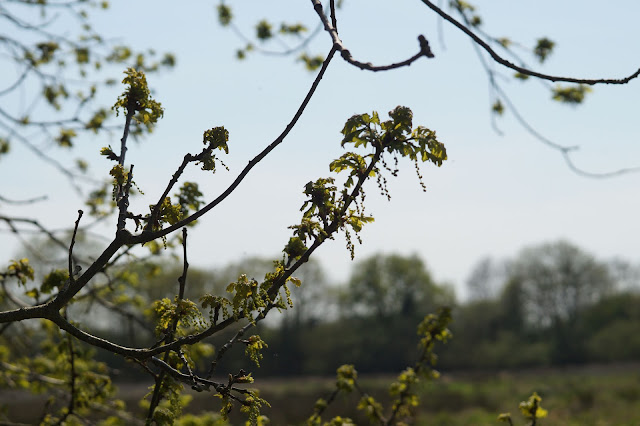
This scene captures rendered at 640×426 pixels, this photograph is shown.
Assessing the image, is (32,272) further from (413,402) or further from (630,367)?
(630,367)

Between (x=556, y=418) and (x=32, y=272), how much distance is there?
50.4 feet

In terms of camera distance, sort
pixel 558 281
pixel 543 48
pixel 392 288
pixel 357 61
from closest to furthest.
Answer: pixel 357 61, pixel 543 48, pixel 558 281, pixel 392 288

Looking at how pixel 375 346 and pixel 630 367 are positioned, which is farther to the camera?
pixel 375 346

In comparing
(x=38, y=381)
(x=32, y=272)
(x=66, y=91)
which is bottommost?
(x=38, y=381)

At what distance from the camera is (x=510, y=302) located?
43.3 m

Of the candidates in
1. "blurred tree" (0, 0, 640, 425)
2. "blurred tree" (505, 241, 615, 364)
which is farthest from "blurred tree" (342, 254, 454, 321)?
"blurred tree" (0, 0, 640, 425)

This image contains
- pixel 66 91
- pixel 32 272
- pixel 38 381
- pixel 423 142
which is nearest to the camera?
pixel 423 142

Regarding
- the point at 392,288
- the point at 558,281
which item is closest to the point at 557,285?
the point at 558,281

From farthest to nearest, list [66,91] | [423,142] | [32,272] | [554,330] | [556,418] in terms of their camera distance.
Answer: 1. [554,330]
2. [556,418]
3. [66,91]
4. [32,272]
5. [423,142]

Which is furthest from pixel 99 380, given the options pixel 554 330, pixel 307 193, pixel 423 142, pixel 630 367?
pixel 554 330

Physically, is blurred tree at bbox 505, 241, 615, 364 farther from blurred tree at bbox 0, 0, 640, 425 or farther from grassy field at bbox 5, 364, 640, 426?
blurred tree at bbox 0, 0, 640, 425

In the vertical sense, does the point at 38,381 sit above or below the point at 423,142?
below

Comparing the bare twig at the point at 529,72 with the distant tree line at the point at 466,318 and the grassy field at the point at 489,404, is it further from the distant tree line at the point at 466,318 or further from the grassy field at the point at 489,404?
the distant tree line at the point at 466,318

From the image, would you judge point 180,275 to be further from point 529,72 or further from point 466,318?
point 466,318
